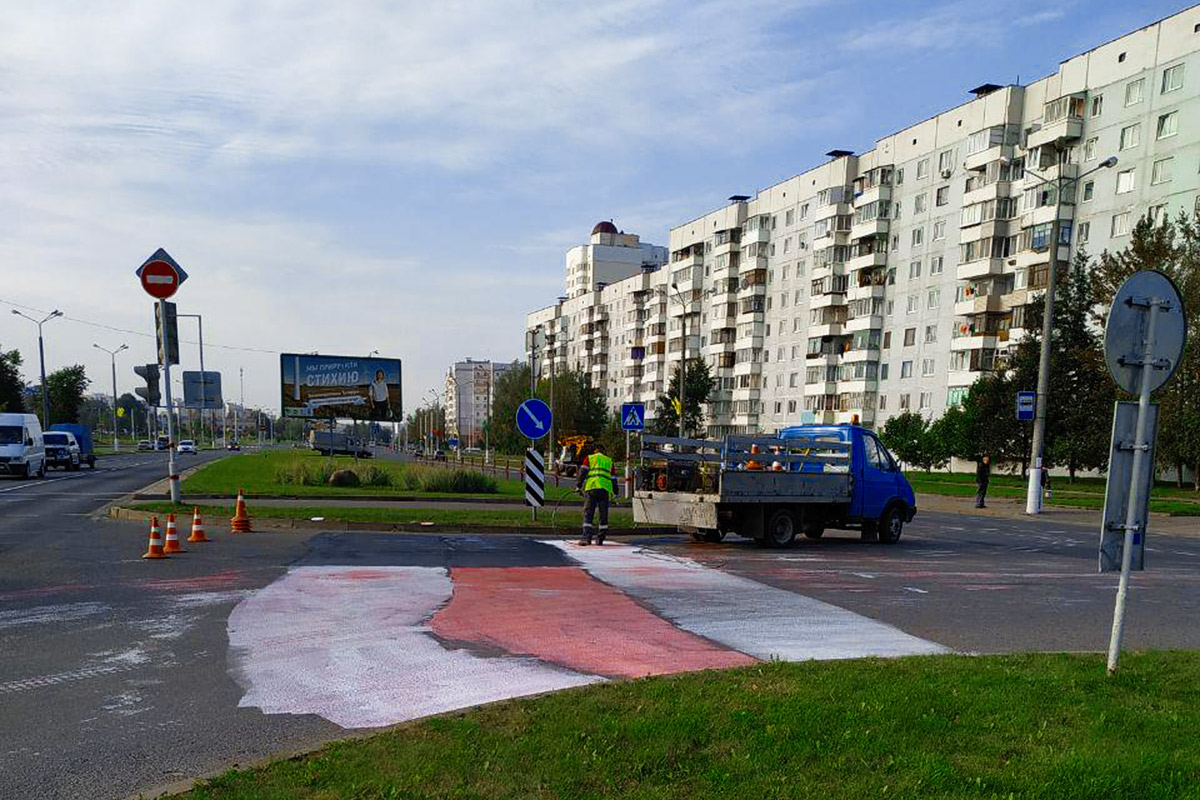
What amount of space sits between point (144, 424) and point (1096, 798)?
611 ft

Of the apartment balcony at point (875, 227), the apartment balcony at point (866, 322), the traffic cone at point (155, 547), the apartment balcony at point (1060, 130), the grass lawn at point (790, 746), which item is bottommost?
the traffic cone at point (155, 547)

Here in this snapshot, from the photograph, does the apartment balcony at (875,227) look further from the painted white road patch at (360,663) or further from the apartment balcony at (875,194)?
the painted white road patch at (360,663)

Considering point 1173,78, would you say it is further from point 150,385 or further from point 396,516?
point 150,385

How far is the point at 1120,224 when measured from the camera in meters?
52.0

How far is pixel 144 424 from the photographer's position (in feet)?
551

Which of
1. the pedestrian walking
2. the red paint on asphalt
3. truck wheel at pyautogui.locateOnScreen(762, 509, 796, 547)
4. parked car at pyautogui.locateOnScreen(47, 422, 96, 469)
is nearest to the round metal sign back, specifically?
the red paint on asphalt

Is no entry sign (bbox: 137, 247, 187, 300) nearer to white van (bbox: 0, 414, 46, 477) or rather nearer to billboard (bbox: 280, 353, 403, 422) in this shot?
white van (bbox: 0, 414, 46, 477)

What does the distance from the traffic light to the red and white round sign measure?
14.6 feet

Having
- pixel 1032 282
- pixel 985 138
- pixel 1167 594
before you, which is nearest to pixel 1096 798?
pixel 1167 594

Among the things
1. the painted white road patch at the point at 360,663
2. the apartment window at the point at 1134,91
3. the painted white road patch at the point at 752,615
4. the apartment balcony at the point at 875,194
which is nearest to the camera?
the painted white road patch at the point at 360,663

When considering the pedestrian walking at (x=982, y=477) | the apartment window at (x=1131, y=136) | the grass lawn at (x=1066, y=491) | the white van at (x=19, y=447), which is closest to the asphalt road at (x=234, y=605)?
the pedestrian walking at (x=982, y=477)

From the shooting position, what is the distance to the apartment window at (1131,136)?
5012cm

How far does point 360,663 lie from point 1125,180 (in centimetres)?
5664

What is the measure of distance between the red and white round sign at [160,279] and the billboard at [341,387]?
33631 millimetres
